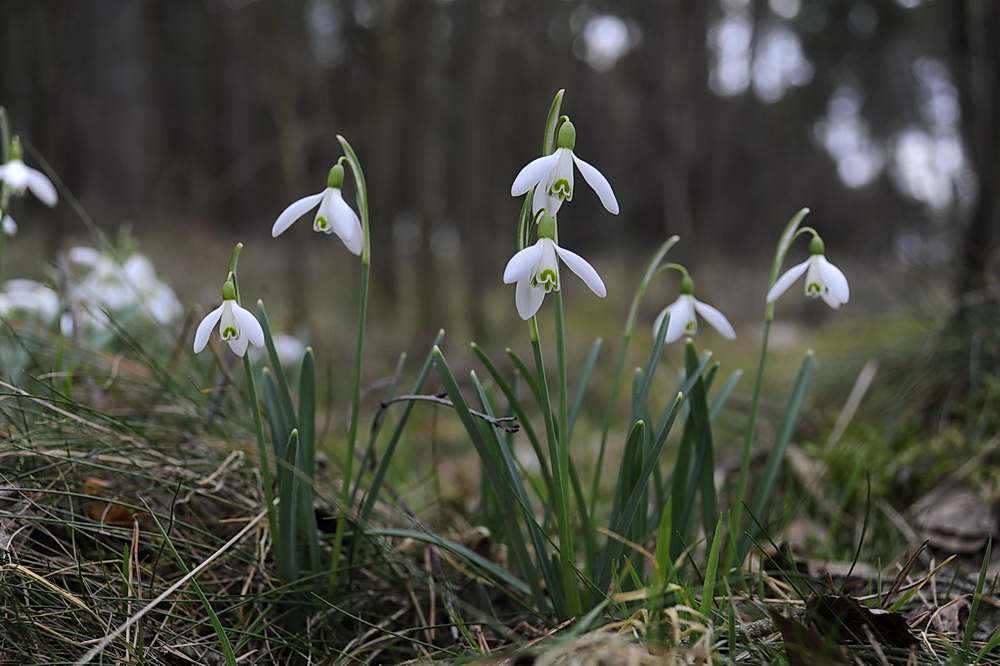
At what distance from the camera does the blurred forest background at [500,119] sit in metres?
4.37

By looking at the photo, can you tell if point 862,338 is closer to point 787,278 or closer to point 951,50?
point 951,50

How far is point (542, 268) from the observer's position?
908 millimetres

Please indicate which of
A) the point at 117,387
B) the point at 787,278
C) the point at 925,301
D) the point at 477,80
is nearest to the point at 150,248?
the point at 477,80

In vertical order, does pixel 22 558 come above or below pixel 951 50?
below

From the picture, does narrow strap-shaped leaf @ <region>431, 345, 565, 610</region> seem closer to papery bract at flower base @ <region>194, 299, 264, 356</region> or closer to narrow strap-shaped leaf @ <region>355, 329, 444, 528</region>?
narrow strap-shaped leaf @ <region>355, 329, 444, 528</region>

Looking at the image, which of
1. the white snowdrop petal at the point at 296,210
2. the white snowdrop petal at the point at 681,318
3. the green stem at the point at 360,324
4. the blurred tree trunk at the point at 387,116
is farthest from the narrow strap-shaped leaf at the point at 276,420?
the blurred tree trunk at the point at 387,116

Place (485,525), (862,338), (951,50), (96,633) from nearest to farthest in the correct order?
1. (96,633)
2. (485,525)
3. (951,50)
4. (862,338)

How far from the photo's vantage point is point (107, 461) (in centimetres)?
122

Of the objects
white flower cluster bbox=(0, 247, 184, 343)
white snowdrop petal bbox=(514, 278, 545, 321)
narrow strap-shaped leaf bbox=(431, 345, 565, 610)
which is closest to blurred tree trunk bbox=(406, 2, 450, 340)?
white flower cluster bbox=(0, 247, 184, 343)

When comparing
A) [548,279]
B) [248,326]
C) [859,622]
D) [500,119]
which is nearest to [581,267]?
[548,279]

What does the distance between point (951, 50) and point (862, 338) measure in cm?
108

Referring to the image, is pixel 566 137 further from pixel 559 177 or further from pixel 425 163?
pixel 425 163

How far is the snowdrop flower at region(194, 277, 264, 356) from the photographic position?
3.27ft

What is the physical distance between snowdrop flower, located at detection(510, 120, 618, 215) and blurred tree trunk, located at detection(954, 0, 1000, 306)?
6.27 feet
